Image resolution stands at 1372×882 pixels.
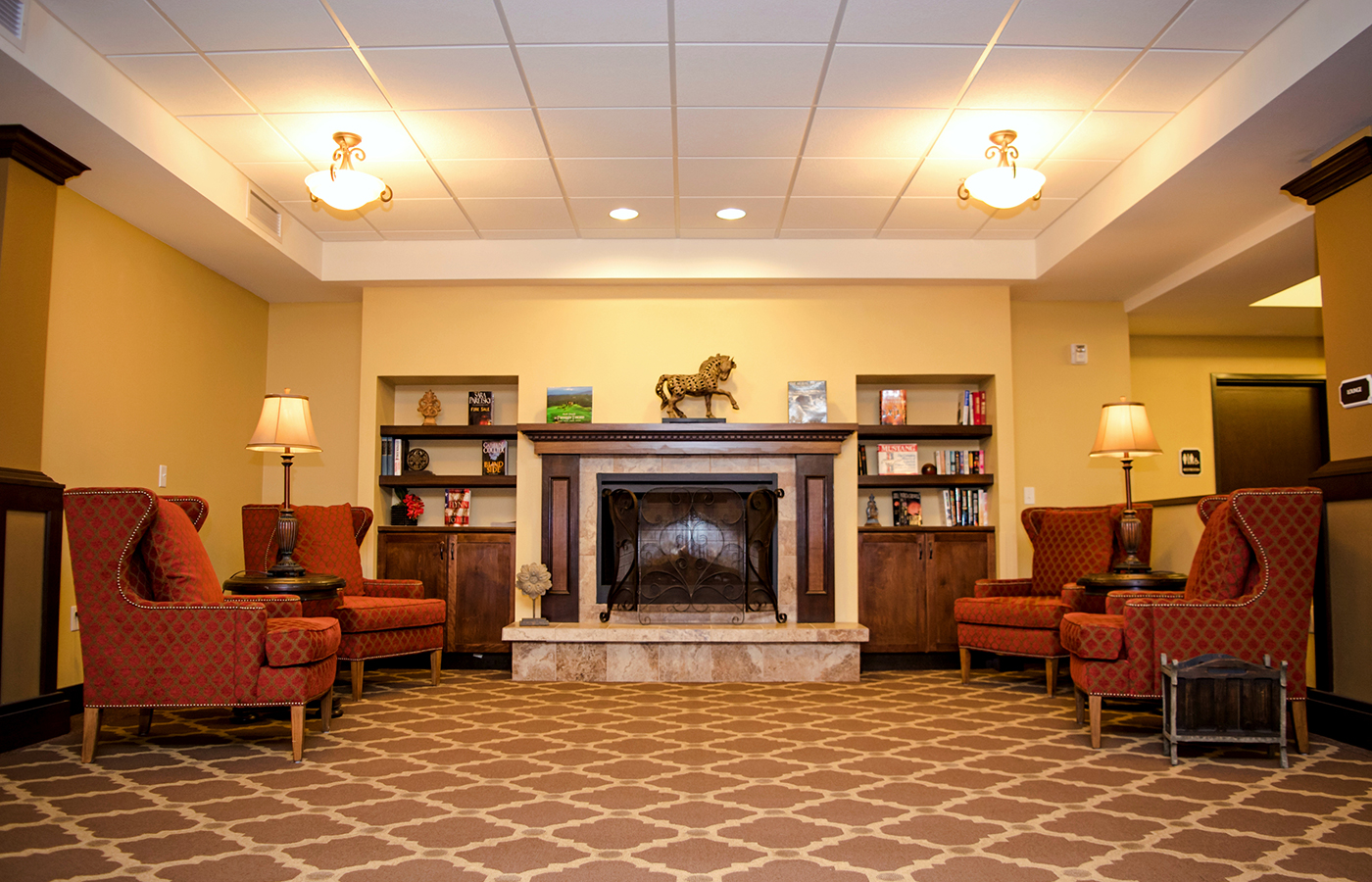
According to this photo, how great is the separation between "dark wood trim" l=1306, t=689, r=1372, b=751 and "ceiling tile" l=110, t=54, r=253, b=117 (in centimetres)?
589

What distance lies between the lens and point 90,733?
3.54 meters

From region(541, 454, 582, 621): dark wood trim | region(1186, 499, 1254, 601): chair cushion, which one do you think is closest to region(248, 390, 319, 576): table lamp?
region(541, 454, 582, 621): dark wood trim

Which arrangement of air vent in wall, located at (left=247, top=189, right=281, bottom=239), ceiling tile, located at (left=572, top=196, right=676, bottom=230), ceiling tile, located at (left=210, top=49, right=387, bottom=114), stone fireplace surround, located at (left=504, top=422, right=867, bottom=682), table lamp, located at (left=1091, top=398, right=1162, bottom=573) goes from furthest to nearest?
1. stone fireplace surround, located at (left=504, top=422, right=867, bottom=682)
2. ceiling tile, located at (left=572, top=196, right=676, bottom=230)
3. air vent in wall, located at (left=247, top=189, right=281, bottom=239)
4. table lamp, located at (left=1091, top=398, right=1162, bottom=573)
5. ceiling tile, located at (left=210, top=49, right=387, bottom=114)

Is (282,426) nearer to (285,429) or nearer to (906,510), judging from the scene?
(285,429)

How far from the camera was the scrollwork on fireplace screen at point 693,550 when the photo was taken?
6.25 metres

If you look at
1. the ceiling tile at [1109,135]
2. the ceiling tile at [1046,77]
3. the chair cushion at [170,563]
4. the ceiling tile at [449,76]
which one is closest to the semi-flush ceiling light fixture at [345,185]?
the ceiling tile at [449,76]

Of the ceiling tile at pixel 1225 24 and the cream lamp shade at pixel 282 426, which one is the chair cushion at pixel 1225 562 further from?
the cream lamp shade at pixel 282 426

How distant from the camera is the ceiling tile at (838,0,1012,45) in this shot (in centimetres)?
359

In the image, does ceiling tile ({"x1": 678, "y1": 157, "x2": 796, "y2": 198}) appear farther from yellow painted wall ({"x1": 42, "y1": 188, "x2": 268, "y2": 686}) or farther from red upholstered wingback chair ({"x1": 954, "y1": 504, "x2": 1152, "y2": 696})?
yellow painted wall ({"x1": 42, "y1": 188, "x2": 268, "y2": 686})

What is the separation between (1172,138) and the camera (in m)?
4.59

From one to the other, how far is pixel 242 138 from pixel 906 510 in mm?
4895

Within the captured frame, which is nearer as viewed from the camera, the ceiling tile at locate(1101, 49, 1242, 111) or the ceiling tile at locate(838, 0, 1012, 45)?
the ceiling tile at locate(838, 0, 1012, 45)

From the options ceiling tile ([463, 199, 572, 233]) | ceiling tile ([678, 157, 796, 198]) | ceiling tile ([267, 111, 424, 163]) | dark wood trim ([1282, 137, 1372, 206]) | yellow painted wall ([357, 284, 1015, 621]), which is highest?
ceiling tile ([267, 111, 424, 163])

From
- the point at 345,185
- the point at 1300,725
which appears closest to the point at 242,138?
the point at 345,185
